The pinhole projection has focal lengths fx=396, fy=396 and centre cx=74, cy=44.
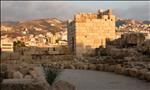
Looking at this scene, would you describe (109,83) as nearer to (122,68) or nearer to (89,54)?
(122,68)

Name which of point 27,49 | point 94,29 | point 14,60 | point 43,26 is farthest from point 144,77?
point 43,26

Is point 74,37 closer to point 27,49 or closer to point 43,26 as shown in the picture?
point 27,49

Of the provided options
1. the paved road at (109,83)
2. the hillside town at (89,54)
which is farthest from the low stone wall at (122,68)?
the paved road at (109,83)

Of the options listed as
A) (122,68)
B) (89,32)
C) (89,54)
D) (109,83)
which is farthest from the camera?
(89,32)

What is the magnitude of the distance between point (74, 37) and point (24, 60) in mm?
10620

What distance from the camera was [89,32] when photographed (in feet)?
126

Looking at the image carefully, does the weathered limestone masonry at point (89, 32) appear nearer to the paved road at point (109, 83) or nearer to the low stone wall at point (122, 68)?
the low stone wall at point (122, 68)

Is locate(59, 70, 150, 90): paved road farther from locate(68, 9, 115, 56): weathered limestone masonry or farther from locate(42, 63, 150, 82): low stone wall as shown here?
locate(68, 9, 115, 56): weathered limestone masonry

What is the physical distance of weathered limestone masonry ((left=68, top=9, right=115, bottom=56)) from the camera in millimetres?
37844

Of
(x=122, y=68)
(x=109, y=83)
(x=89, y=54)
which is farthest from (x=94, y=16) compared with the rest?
(x=109, y=83)

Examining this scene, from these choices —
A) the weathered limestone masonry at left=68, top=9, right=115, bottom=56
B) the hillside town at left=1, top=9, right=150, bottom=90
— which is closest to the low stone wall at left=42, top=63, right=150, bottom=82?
the hillside town at left=1, top=9, right=150, bottom=90

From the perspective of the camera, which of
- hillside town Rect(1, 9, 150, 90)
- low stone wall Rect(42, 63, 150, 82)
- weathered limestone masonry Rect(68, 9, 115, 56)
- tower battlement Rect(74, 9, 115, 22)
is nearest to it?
low stone wall Rect(42, 63, 150, 82)

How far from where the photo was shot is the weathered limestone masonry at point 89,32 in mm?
37844

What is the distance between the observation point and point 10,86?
784cm
